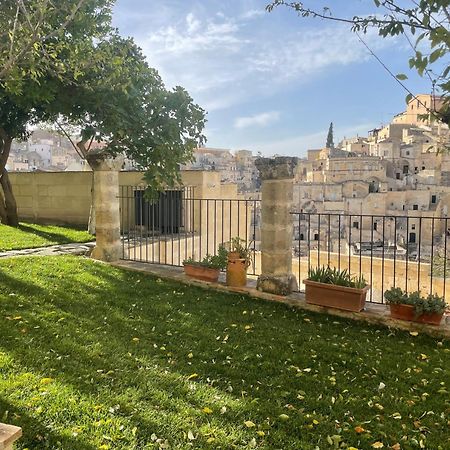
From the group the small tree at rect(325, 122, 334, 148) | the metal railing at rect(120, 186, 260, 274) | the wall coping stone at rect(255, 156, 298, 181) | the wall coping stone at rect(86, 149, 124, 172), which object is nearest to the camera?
the wall coping stone at rect(255, 156, 298, 181)

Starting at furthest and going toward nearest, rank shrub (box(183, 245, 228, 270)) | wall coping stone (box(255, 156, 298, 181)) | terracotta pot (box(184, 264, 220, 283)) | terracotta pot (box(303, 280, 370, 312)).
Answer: terracotta pot (box(184, 264, 220, 283)) → shrub (box(183, 245, 228, 270)) → wall coping stone (box(255, 156, 298, 181)) → terracotta pot (box(303, 280, 370, 312))

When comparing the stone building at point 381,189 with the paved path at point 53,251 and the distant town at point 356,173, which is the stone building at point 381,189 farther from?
the paved path at point 53,251

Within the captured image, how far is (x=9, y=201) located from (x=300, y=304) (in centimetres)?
957

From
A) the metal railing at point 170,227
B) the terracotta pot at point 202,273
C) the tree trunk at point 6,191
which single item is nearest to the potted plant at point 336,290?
the terracotta pot at point 202,273

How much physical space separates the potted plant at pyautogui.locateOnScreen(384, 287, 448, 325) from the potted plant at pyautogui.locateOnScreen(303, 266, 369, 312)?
345 mm

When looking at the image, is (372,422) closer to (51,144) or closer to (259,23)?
(259,23)

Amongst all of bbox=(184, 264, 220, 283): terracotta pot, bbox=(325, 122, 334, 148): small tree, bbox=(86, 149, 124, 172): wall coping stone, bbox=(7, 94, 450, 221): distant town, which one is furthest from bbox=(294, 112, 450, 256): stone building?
bbox=(184, 264, 220, 283): terracotta pot

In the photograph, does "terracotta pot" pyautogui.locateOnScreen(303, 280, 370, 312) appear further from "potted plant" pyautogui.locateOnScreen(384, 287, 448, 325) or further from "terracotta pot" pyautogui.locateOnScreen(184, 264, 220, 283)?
"terracotta pot" pyautogui.locateOnScreen(184, 264, 220, 283)

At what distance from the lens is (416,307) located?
4305mm

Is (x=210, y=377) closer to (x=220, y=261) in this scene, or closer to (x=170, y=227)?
(x=220, y=261)

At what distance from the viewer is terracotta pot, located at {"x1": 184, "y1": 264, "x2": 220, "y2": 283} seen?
20.1 feet

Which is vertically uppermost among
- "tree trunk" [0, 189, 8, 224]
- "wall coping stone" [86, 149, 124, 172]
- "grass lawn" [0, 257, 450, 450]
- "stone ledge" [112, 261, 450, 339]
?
"wall coping stone" [86, 149, 124, 172]

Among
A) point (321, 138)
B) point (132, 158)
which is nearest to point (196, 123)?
point (132, 158)

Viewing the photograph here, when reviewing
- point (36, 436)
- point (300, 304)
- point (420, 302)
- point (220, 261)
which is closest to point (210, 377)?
point (36, 436)
